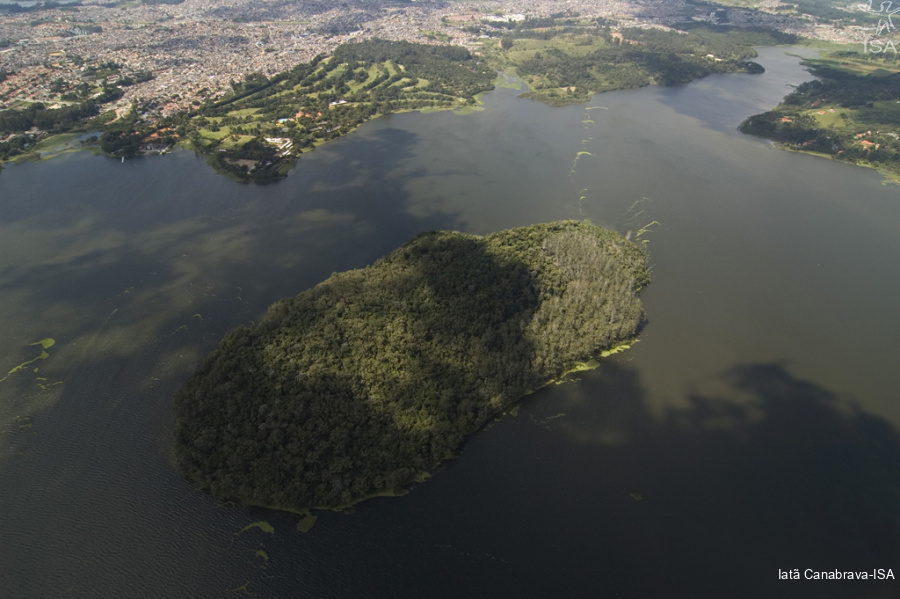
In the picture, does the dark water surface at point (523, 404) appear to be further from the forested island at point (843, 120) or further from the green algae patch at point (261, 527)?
the forested island at point (843, 120)

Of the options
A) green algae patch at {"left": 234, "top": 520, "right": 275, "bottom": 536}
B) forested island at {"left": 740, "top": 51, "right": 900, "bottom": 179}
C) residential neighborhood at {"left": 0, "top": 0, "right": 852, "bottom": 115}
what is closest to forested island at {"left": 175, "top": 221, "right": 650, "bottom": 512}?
green algae patch at {"left": 234, "top": 520, "right": 275, "bottom": 536}

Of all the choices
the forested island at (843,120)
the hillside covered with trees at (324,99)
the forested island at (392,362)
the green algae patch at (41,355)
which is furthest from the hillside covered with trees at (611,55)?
the green algae patch at (41,355)

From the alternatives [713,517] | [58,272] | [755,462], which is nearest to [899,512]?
[755,462]

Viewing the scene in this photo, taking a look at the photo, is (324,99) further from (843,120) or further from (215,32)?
(843,120)

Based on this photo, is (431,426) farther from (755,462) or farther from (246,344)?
(755,462)

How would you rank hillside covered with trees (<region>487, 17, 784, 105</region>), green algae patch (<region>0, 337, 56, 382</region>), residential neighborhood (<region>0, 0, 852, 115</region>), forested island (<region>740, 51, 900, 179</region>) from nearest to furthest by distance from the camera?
green algae patch (<region>0, 337, 56, 382</region>)
forested island (<region>740, 51, 900, 179</region>)
residential neighborhood (<region>0, 0, 852, 115</region>)
hillside covered with trees (<region>487, 17, 784, 105</region>)

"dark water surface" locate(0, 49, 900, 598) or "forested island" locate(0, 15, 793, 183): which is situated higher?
"forested island" locate(0, 15, 793, 183)

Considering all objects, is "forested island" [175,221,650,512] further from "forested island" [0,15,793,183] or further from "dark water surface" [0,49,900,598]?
"forested island" [0,15,793,183]
